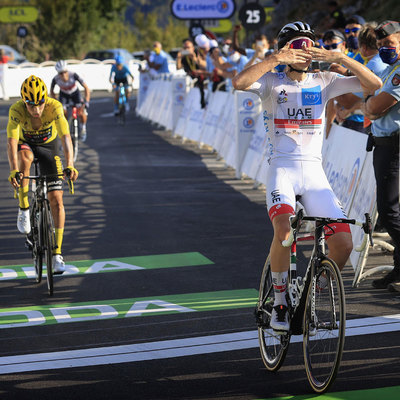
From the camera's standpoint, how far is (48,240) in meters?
8.69

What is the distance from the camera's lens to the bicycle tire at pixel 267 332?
6191mm

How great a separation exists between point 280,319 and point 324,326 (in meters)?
0.51

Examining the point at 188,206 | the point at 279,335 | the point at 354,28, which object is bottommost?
the point at 188,206

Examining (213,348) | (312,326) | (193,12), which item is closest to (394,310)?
(213,348)

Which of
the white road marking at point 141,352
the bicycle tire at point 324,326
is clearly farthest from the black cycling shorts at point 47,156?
the bicycle tire at point 324,326

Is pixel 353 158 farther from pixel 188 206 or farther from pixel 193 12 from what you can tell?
pixel 193 12

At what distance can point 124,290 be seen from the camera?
8.77m

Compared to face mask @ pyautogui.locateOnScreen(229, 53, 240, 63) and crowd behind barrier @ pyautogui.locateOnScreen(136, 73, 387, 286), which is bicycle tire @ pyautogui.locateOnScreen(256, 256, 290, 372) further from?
face mask @ pyautogui.locateOnScreen(229, 53, 240, 63)

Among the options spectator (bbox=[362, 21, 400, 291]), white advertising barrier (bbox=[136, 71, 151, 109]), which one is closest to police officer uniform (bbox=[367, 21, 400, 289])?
spectator (bbox=[362, 21, 400, 291])

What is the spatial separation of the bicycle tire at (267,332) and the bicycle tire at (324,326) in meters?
0.41

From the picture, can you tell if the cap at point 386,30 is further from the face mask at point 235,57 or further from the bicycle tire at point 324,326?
the face mask at point 235,57

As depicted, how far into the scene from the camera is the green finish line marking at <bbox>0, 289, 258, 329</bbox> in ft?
25.5

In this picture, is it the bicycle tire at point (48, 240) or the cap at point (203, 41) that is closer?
the bicycle tire at point (48, 240)

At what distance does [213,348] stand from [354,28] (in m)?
7.49
